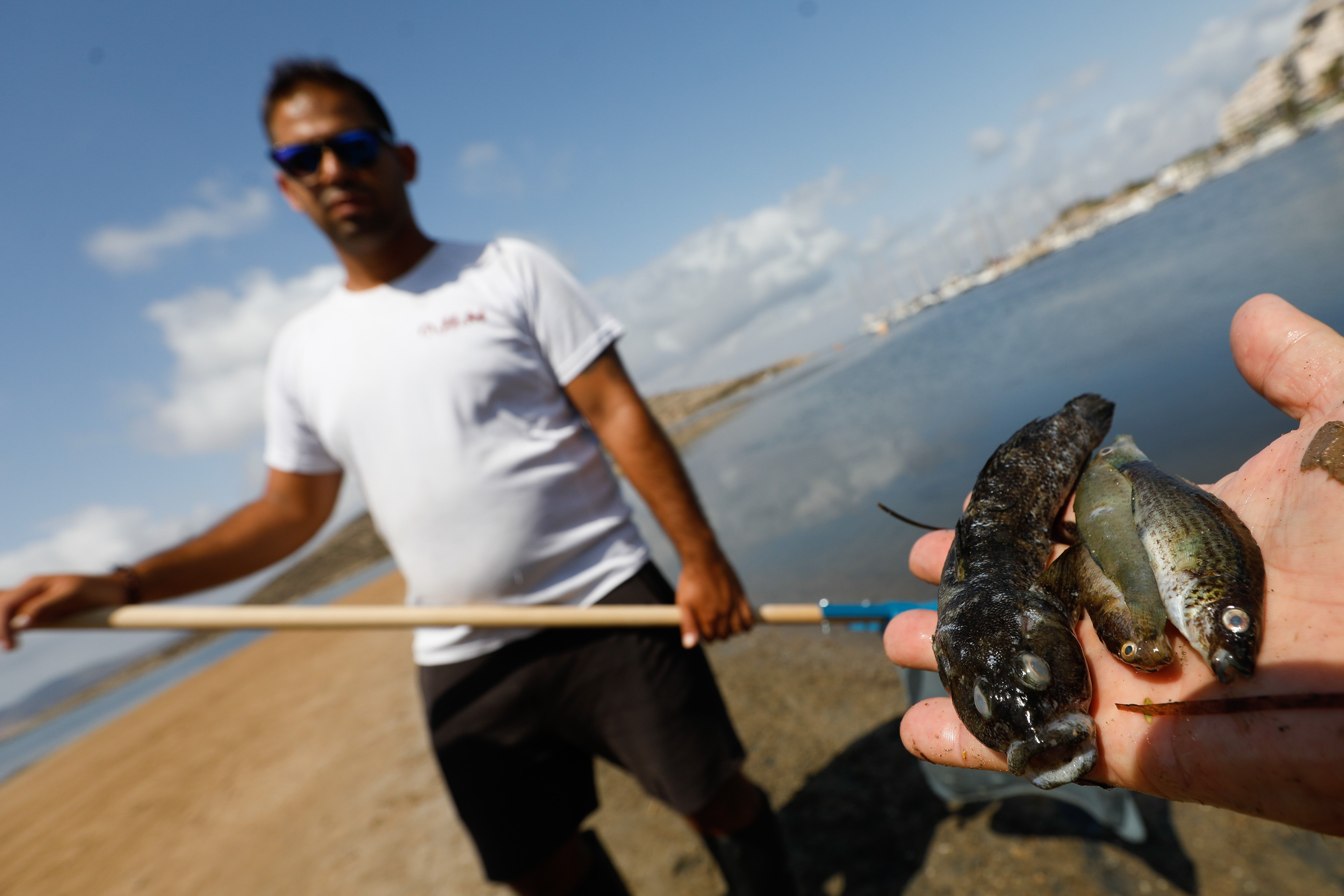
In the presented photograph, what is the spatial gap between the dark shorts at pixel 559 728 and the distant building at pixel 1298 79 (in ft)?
242

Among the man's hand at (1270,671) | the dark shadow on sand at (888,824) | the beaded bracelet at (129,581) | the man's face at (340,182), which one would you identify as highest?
the man's face at (340,182)

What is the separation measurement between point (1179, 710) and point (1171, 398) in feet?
13.5

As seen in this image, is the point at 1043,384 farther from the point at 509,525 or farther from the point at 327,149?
the point at 327,149

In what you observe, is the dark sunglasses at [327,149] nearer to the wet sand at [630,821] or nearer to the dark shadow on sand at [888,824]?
the wet sand at [630,821]

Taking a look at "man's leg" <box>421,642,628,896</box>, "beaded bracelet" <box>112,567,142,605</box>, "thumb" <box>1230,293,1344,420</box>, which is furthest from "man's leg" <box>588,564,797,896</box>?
"thumb" <box>1230,293,1344,420</box>

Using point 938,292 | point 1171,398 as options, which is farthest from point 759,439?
point 1171,398

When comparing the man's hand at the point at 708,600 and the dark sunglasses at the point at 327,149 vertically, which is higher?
the dark sunglasses at the point at 327,149

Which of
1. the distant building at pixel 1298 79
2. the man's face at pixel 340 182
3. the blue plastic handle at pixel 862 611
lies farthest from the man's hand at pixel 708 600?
the distant building at pixel 1298 79

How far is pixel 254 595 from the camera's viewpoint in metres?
45.4

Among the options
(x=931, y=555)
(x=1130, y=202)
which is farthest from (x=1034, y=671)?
(x=1130, y=202)

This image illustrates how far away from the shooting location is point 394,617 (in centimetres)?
312

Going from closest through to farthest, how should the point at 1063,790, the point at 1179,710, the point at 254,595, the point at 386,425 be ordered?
the point at 1179,710 < the point at 386,425 < the point at 1063,790 < the point at 254,595

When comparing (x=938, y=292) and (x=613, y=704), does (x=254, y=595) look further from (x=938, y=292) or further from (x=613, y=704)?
(x=613, y=704)

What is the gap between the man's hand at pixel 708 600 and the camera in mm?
3092
